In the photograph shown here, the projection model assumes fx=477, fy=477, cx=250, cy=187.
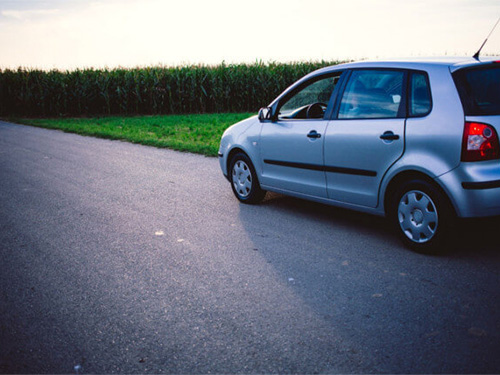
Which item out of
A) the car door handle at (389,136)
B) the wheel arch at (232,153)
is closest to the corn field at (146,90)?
the wheel arch at (232,153)

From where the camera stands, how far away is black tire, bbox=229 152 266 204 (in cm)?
659

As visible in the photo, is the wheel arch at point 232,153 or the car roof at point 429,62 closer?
the car roof at point 429,62

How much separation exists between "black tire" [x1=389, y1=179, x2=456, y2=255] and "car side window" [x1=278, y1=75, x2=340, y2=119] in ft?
5.11

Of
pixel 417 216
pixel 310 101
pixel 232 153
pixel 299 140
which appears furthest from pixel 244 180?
pixel 417 216

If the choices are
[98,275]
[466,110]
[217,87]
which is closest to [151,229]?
[98,275]

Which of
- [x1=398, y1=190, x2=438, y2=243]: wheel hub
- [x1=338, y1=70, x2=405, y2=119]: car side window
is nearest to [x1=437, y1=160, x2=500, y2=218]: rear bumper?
[x1=398, y1=190, x2=438, y2=243]: wheel hub

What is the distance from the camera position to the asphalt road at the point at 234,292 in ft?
9.89

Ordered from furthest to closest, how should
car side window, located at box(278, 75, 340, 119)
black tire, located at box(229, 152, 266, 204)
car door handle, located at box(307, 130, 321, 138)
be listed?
black tire, located at box(229, 152, 266, 204), car side window, located at box(278, 75, 340, 119), car door handle, located at box(307, 130, 321, 138)

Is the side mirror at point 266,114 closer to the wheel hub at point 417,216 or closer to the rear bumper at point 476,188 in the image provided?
the wheel hub at point 417,216

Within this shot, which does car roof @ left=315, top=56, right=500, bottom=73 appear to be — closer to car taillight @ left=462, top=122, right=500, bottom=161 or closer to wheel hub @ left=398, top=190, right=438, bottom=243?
car taillight @ left=462, top=122, right=500, bottom=161

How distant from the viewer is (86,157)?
1102cm

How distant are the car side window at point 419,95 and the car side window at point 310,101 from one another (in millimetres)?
1094

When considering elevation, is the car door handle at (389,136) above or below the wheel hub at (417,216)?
above

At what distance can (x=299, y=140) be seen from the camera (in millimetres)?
5715
